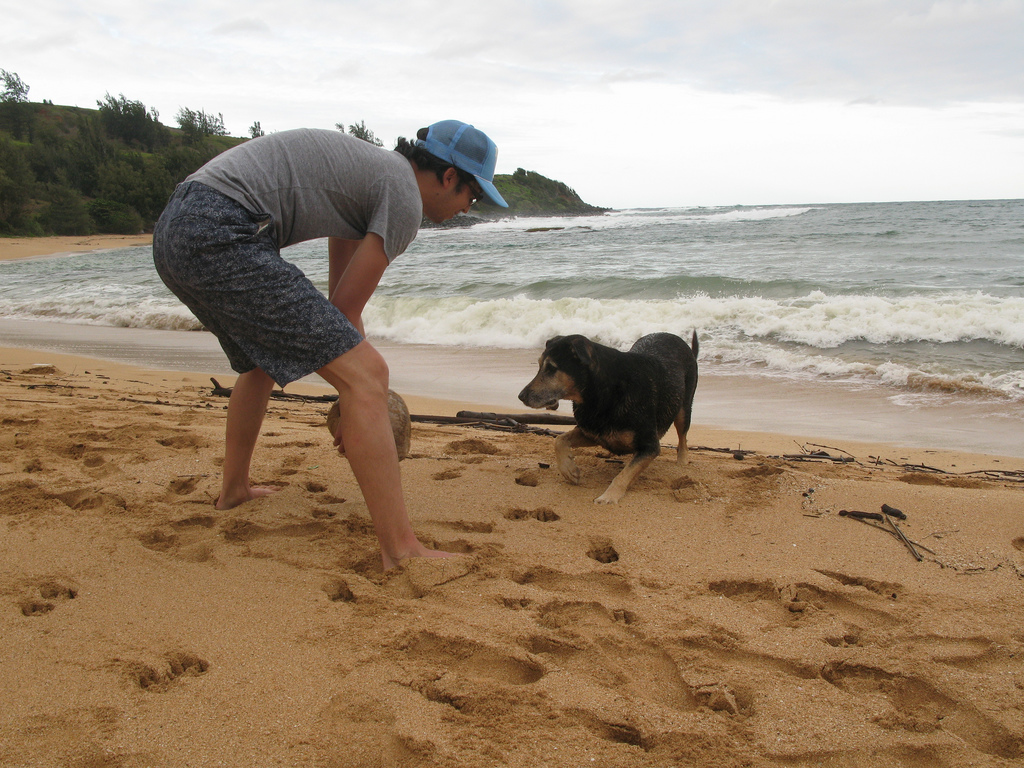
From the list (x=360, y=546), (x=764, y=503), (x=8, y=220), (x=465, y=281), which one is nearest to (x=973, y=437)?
(x=764, y=503)

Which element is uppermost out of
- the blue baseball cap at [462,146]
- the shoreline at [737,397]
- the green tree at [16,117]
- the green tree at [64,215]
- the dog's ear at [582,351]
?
the green tree at [16,117]

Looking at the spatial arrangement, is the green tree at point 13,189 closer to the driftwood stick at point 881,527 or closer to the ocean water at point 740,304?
the ocean water at point 740,304

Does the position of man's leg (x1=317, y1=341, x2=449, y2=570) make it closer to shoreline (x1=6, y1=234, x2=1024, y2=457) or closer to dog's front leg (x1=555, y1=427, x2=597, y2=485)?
dog's front leg (x1=555, y1=427, x2=597, y2=485)

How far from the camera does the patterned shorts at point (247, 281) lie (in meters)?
2.33

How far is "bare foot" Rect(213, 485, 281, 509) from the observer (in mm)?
3270

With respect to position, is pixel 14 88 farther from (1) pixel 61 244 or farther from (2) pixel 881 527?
(2) pixel 881 527

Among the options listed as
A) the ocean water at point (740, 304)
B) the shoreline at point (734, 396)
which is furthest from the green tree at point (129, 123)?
the shoreline at point (734, 396)

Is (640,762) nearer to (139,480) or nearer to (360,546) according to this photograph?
(360,546)

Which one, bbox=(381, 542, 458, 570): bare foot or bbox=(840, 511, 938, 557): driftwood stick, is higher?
bbox=(381, 542, 458, 570): bare foot

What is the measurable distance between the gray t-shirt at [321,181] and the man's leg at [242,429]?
88 cm

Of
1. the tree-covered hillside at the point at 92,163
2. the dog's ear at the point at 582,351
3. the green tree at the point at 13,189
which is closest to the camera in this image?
the dog's ear at the point at 582,351

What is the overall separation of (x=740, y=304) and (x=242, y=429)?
8315 millimetres

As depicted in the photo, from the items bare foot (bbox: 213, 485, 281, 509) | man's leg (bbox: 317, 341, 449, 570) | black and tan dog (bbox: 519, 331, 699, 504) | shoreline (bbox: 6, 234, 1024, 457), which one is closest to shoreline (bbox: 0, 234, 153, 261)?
shoreline (bbox: 6, 234, 1024, 457)

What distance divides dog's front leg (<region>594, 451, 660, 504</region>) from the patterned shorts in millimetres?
1788
